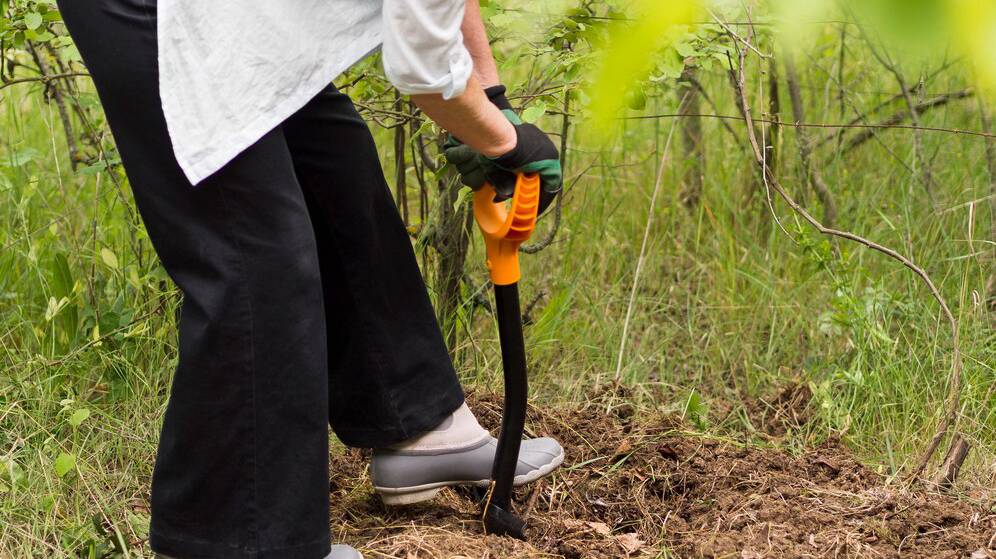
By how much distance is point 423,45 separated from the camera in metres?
1.50

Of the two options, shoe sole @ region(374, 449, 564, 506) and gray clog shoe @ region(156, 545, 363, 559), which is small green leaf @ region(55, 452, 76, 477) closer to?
gray clog shoe @ region(156, 545, 363, 559)

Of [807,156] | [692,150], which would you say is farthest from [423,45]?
[692,150]

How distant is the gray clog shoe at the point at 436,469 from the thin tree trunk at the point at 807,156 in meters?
1.70

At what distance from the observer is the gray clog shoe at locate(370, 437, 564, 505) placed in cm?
215

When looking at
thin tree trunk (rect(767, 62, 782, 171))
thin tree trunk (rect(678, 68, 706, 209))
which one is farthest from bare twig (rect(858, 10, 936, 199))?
thin tree trunk (rect(678, 68, 706, 209))

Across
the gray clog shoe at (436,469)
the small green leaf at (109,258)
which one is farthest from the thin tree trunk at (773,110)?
the small green leaf at (109,258)

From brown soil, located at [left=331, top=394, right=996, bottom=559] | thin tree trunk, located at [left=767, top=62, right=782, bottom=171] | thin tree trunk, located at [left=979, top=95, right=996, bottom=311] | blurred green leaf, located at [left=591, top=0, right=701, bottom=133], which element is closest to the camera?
blurred green leaf, located at [left=591, top=0, right=701, bottom=133]

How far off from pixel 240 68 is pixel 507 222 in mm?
560

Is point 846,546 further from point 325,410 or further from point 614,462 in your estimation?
point 325,410

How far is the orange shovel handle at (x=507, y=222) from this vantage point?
6.15 feet

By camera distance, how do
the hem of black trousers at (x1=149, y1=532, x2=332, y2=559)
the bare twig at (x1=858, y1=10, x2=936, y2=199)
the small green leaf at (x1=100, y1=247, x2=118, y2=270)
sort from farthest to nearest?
the bare twig at (x1=858, y1=10, x2=936, y2=199) → the small green leaf at (x1=100, y1=247, x2=118, y2=270) → the hem of black trousers at (x1=149, y1=532, x2=332, y2=559)

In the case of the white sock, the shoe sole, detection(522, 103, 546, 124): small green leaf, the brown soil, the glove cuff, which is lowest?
the brown soil

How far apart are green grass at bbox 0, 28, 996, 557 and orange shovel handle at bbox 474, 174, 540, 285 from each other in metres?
0.89

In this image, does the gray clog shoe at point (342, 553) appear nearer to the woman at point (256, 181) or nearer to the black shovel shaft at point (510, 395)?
the woman at point (256, 181)
